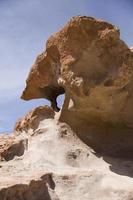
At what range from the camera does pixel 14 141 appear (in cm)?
812

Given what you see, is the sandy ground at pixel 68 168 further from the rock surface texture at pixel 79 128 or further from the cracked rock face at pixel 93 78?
the cracked rock face at pixel 93 78

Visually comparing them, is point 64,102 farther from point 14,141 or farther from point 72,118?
point 14,141

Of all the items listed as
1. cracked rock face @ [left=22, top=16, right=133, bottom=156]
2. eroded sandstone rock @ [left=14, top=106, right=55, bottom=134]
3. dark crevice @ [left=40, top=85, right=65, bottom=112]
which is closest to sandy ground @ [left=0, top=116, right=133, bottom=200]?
eroded sandstone rock @ [left=14, top=106, right=55, bottom=134]

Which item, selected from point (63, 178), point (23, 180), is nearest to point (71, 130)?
point (63, 178)

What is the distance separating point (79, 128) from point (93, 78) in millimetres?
1149

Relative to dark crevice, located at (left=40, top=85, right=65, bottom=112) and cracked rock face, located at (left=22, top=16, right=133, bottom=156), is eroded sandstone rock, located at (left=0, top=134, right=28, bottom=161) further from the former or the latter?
dark crevice, located at (left=40, top=85, right=65, bottom=112)

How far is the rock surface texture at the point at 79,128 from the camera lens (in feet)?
22.3

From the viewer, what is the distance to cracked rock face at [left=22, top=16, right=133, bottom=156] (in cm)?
750

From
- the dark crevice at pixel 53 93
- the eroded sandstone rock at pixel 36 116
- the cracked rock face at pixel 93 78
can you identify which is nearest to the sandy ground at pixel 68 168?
the eroded sandstone rock at pixel 36 116

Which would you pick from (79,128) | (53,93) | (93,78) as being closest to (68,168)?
(79,128)

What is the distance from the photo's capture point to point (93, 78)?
7.51 meters

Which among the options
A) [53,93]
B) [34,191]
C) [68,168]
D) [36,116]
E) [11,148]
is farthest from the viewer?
[53,93]

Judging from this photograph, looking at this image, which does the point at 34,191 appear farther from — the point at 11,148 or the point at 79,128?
the point at 79,128

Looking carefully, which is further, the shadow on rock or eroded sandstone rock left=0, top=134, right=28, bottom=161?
eroded sandstone rock left=0, top=134, right=28, bottom=161
